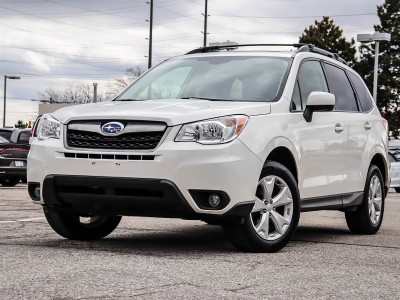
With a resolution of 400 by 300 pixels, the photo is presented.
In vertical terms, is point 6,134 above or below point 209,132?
below

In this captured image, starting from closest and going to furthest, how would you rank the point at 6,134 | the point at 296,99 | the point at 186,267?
1. the point at 186,267
2. the point at 296,99
3. the point at 6,134

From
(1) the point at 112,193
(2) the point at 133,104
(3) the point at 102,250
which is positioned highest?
(2) the point at 133,104

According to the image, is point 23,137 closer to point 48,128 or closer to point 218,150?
point 48,128

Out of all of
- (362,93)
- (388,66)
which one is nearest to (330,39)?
(388,66)

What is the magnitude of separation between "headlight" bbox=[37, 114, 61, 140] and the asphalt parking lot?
0.94 m

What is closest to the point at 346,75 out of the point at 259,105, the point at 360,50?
the point at 259,105

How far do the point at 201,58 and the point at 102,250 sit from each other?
2.39 meters

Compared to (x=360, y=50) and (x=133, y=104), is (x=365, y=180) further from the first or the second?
(x=360, y=50)

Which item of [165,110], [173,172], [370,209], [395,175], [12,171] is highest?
[165,110]

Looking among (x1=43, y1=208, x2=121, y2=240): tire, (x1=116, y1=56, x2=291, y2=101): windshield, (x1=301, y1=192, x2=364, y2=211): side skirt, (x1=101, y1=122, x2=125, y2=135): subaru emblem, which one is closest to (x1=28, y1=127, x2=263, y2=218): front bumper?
(x1=101, y1=122, x2=125, y2=135): subaru emblem

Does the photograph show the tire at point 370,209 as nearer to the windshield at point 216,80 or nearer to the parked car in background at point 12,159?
the windshield at point 216,80

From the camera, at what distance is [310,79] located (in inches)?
326

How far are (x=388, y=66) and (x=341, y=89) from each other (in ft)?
179

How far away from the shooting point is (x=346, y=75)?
9484 mm
